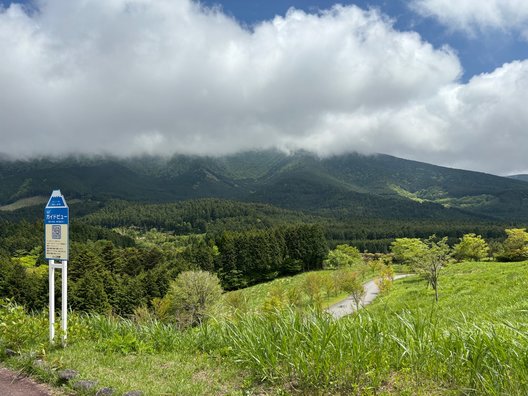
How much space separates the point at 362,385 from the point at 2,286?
182 feet

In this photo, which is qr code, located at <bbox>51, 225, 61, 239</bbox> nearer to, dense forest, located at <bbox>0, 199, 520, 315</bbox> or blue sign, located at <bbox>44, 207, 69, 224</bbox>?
blue sign, located at <bbox>44, 207, 69, 224</bbox>

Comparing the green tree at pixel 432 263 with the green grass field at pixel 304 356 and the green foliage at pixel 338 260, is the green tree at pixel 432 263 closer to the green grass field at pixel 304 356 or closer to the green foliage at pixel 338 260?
the green grass field at pixel 304 356

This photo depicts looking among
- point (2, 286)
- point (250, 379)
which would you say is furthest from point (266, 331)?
point (2, 286)

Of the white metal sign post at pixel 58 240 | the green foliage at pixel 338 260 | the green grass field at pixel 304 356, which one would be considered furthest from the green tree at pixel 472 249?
the white metal sign post at pixel 58 240

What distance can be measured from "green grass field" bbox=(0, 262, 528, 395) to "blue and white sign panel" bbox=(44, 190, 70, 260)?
1763mm

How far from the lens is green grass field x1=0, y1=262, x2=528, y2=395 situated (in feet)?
14.3

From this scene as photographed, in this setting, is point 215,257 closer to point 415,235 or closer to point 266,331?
point 266,331

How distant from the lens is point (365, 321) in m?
5.79

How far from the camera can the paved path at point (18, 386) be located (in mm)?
5547

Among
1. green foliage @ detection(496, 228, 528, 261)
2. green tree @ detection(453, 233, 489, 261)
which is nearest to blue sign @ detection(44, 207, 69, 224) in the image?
green foliage @ detection(496, 228, 528, 261)

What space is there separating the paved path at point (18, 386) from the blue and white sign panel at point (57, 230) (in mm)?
2180

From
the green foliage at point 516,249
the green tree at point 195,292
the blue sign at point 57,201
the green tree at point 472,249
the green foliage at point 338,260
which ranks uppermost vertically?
the blue sign at point 57,201

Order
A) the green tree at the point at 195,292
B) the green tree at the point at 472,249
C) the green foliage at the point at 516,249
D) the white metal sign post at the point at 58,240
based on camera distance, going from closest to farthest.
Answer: the white metal sign post at the point at 58,240, the green tree at the point at 195,292, the green foliage at the point at 516,249, the green tree at the point at 472,249

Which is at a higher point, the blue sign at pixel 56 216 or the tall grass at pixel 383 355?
the blue sign at pixel 56 216
